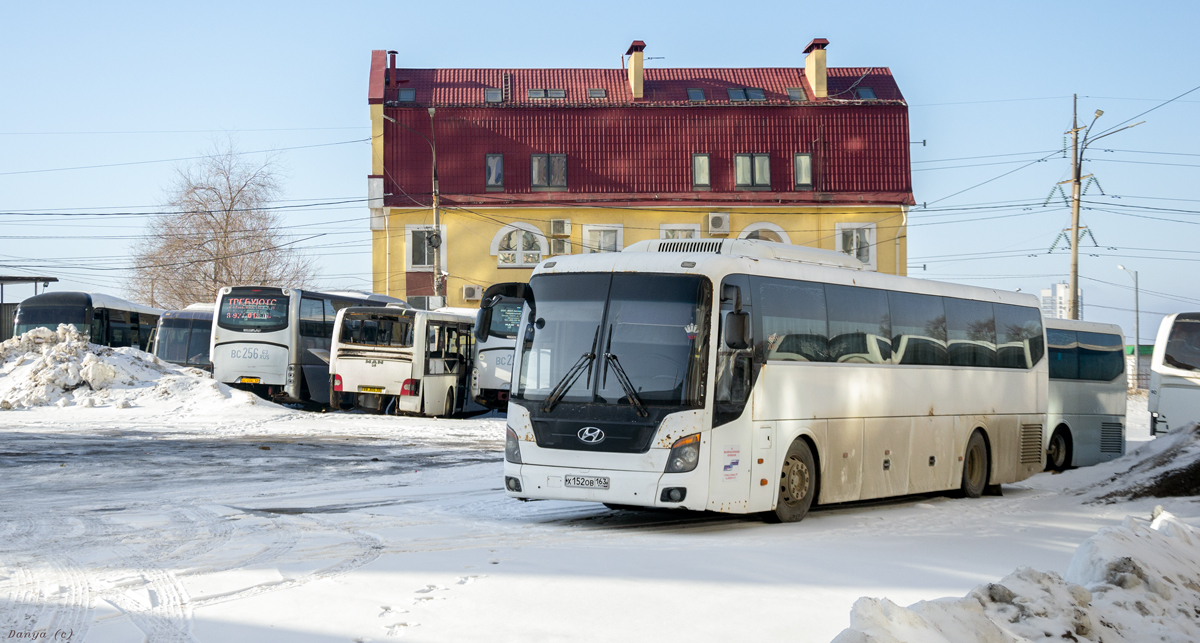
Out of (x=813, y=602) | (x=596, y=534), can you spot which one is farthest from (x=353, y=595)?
A: (x=596, y=534)

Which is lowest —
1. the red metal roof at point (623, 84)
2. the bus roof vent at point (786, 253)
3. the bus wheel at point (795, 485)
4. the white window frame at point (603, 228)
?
the bus wheel at point (795, 485)

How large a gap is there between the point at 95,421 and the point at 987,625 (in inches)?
942

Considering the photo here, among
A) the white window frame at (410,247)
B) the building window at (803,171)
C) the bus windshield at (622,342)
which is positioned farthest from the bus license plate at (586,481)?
the building window at (803,171)

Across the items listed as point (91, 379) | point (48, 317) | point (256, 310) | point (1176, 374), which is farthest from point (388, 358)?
point (1176, 374)

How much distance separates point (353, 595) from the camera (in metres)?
7.04

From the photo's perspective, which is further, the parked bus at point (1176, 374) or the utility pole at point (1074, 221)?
the utility pole at point (1074, 221)

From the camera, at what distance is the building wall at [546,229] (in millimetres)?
46156

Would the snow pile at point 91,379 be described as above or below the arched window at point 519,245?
below

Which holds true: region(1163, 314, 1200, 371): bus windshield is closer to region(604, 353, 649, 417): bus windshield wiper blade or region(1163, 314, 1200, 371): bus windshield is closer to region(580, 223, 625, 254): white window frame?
region(604, 353, 649, 417): bus windshield wiper blade

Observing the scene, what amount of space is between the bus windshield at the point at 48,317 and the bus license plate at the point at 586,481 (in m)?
33.9

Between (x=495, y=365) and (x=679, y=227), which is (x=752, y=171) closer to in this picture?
(x=679, y=227)

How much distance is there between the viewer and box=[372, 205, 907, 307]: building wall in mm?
46156

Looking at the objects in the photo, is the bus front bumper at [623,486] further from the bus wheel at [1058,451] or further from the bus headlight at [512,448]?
the bus wheel at [1058,451]

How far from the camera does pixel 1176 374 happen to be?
20.8 m
